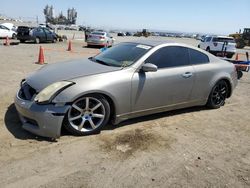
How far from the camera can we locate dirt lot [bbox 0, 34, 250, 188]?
368 cm

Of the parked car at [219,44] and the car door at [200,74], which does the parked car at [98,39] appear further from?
the car door at [200,74]

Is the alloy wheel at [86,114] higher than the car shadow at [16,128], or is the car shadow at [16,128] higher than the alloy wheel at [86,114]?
the alloy wheel at [86,114]

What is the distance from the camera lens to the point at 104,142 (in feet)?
15.4

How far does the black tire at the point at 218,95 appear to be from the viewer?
6.72 m

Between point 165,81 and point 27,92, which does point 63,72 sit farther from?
point 165,81

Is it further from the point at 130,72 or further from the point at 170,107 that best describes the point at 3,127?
the point at 170,107

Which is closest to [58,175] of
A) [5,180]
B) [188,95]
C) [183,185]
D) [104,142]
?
[5,180]

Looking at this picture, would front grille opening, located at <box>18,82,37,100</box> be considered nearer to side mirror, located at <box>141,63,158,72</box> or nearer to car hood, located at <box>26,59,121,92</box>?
car hood, located at <box>26,59,121,92</box>

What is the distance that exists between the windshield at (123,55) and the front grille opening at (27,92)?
1.41 m

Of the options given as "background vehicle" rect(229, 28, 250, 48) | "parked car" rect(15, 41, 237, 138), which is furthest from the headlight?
"background vehicle" rect(229, 28, 250, 48)

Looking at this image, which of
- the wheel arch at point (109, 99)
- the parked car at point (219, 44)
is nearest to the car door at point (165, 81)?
the wheel arch at point (109, 99)

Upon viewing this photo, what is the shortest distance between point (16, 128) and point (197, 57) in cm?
371

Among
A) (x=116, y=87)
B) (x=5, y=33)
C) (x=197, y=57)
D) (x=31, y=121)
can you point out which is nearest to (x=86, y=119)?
(x=116, y=87)

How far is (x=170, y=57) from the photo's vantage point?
19.1 ft
